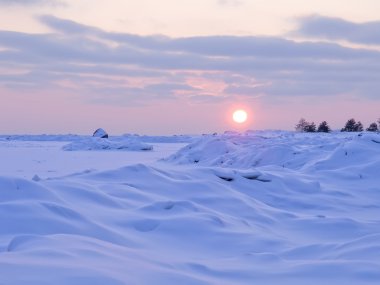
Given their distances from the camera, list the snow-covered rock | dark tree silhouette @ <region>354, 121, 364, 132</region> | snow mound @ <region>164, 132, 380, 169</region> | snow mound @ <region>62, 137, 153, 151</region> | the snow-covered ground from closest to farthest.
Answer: the snow-covered ground
snow mound @ <region>164, 132, 380, 169</region>
snow mound @ <region>62, 137, 153, 151</region>
dark tree silhouette @ <region>354, 121, 364, 132</region>
the snow-covered rock

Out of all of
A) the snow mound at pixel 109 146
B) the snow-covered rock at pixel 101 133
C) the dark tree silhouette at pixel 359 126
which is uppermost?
the dark tree silhouette at pixel 359 126

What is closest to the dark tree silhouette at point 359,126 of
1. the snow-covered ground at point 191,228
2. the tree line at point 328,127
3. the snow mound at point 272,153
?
the tree line at point 328,127

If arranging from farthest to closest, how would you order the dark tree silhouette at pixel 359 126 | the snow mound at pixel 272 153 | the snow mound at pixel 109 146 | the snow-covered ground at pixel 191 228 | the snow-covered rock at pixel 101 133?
the snow-covered rock at pixel 101 133, the dark tree silhouette at pixel 359 126, the snow mound at pixel 109 146, the snow mound at pixel 272 153, the snow-covered ground at pixel 191 228

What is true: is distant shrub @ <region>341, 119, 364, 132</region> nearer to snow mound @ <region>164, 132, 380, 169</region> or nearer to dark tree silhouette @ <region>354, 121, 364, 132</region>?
dark tree silhouette @ <region>354, 121, 364, 132</region>

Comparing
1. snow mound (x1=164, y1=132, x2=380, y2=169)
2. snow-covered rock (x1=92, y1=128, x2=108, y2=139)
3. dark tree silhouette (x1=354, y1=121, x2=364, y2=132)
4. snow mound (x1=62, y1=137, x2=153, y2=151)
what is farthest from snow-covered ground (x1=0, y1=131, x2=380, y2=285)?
snow-covered rock (x1=92, y1=128, x2=108, y2=139)

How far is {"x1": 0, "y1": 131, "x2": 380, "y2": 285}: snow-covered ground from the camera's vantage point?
298cm

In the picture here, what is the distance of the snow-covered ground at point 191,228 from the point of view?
298cm

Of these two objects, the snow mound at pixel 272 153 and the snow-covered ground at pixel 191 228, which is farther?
the snow mound at pixel 272 153


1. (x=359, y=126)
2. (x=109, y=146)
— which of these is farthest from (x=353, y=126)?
(x=109, y=146)

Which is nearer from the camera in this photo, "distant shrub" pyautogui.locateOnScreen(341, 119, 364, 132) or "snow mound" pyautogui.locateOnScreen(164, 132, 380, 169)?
"snow mound" pyautogui.locateOnScreen(164, 132, 380, 169)

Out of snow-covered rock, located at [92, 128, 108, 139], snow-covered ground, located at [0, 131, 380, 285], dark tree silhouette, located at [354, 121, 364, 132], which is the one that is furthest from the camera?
snow-covered rock, located at [92, 128, 108, 139]

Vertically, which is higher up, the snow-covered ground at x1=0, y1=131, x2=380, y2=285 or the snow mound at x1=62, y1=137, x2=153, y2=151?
the snow-covered ground at x1=0, y1=131, x2=380, y2=285

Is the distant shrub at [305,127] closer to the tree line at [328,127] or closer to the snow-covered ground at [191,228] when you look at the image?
the tree line at [328,127]

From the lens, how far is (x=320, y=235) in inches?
203
